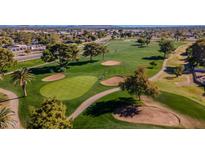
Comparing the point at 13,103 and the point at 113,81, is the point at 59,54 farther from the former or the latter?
the point at 13,103

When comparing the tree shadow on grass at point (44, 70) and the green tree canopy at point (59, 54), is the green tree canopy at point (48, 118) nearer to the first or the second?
the tree shadow on grass at point (44, 70)

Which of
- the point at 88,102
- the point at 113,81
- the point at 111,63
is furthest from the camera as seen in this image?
the point at 111,63

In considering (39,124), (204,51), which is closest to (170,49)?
(204,51)

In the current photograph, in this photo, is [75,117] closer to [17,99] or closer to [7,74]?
[17,99]

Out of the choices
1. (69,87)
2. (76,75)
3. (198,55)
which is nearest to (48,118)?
(69,87)

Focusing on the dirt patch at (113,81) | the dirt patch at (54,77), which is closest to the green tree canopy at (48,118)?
the dirt patch at (113,81)
